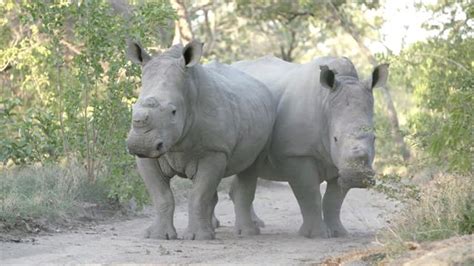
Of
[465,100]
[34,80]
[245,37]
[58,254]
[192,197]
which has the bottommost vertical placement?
[58,254]

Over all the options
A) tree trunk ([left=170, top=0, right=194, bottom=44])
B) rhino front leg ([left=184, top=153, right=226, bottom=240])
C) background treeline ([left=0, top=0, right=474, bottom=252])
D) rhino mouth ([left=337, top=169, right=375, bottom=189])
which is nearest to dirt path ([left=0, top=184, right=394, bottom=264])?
rhino front leg ([left=184, top=153, right=226, bottom=240])

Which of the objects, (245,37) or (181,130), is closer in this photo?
(181,130)

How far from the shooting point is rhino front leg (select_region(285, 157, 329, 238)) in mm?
10750

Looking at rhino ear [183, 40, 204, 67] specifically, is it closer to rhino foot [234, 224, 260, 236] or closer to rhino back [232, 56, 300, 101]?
rhino back [232, 56, 300, 101]

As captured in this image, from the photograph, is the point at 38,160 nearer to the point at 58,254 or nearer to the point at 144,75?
the point at 144,75

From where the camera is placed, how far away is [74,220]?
11.0 meters

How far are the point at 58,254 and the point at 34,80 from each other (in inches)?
290

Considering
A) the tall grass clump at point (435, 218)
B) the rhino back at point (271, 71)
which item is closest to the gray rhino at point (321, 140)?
the rhino back at point (271, 71)

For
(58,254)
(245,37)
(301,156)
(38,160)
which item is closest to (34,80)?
(38,160)

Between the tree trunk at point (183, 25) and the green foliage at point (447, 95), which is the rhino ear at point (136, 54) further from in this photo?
the tree trunk at point (183, 25)

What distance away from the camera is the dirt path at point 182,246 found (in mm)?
8102

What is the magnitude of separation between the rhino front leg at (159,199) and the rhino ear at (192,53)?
39.2 inches

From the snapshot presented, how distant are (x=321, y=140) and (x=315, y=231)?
3.07 feet

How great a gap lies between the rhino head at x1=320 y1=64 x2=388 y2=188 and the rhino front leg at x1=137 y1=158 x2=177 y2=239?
167 cm
